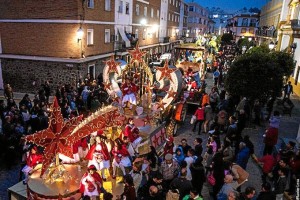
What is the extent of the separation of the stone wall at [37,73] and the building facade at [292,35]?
17106mm

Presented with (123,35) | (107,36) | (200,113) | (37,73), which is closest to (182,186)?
(200,113)

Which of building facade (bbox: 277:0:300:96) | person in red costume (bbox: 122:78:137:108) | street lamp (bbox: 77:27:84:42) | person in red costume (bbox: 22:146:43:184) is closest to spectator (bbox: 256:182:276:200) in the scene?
person in red costume (bbox: 22:146:43:184)

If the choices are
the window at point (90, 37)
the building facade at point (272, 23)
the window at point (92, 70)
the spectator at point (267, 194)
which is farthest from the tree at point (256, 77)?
the building facade at point (272, 23)

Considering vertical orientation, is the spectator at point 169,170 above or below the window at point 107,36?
below

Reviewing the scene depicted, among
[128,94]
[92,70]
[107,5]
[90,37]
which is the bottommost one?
[92,70]

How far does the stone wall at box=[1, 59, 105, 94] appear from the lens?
2098 centimetres

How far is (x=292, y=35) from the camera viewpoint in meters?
24.7

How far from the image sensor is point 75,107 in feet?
44.9

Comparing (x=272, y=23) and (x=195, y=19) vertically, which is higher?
(x=195, y=19)

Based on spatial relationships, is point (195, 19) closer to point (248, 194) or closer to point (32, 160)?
point (32, 160)

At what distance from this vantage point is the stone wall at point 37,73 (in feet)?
68.8

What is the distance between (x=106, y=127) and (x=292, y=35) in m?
23.2

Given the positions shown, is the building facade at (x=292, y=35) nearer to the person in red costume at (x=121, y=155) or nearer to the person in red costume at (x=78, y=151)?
the person in red costume at (x=121, y=155)

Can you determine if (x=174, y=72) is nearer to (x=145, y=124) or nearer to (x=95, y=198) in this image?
(x=145, y=124)
